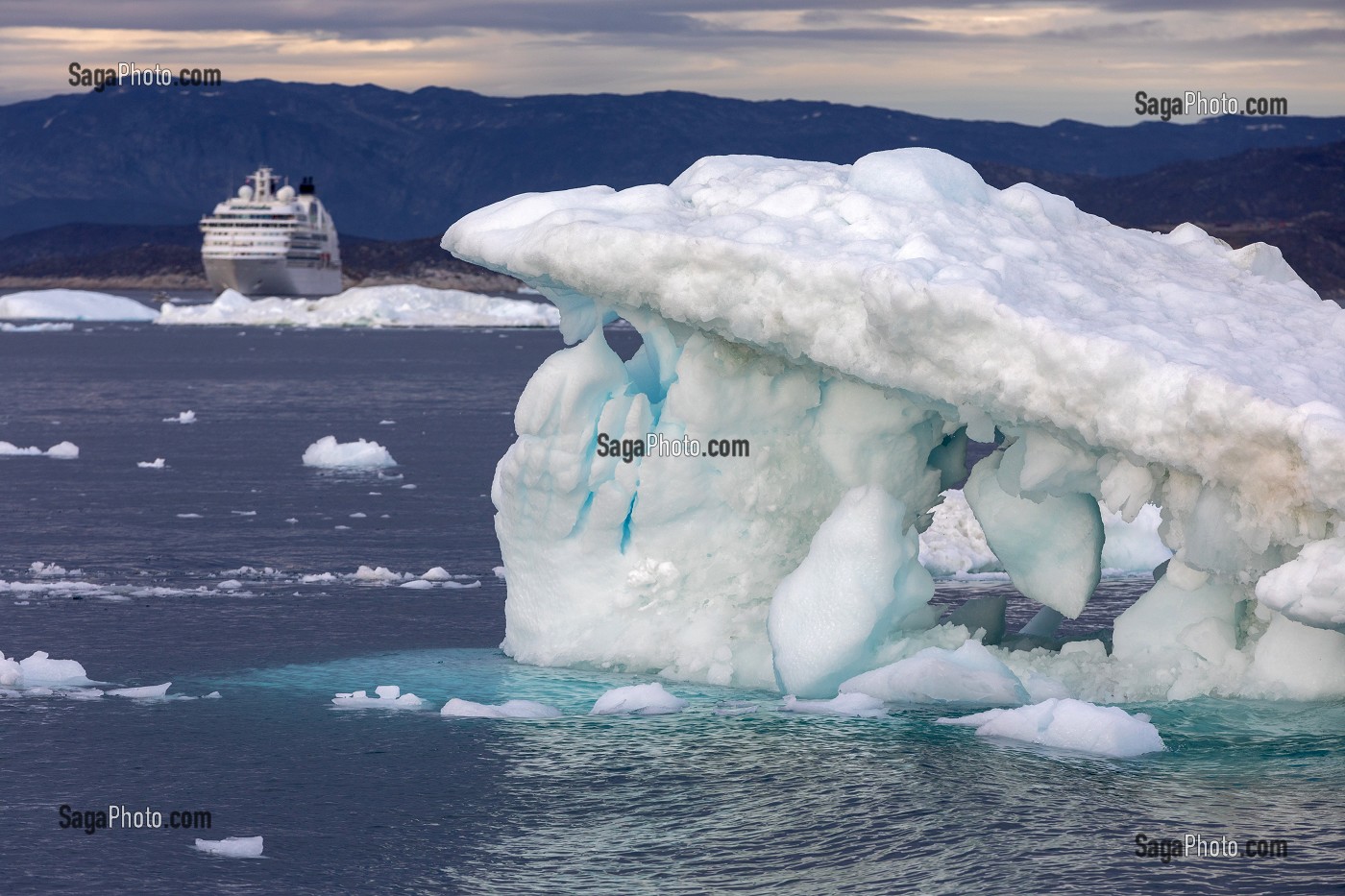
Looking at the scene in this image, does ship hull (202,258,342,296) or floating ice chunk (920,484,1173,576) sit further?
ship hull (202,258,342,296)

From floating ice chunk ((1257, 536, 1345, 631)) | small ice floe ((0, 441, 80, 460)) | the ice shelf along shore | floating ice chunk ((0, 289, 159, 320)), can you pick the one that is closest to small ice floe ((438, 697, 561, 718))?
the ice shelf along shore

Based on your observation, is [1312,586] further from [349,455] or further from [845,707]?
[349,455]

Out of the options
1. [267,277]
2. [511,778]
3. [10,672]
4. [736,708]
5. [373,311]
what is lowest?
[511,778]

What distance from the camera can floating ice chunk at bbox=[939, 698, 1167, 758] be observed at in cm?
1154

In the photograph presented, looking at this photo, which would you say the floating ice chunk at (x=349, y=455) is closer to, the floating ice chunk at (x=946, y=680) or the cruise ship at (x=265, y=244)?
the floating ice chunk at (x=946, y=680)

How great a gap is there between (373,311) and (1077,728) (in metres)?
107

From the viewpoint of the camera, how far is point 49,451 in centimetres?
3388

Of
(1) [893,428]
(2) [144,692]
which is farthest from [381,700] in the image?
(1) [893,428]

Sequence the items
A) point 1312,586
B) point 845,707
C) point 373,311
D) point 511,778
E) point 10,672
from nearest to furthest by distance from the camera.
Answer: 1. point 1312,586
2. point 511,778
3. point 845,707
4. point 10,672
5. point 373,311

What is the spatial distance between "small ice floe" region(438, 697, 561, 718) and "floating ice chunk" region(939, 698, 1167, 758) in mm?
2987

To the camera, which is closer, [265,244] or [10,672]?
[10,672]

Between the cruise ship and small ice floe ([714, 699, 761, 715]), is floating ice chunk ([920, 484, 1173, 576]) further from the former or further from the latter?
the cruise ship

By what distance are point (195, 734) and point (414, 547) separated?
986 cm

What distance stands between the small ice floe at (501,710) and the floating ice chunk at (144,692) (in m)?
2.22
